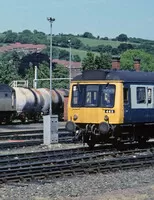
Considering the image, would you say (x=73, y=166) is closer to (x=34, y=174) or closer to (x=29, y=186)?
(x=34, y=174)

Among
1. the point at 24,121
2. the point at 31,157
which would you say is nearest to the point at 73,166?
the point at 31,157

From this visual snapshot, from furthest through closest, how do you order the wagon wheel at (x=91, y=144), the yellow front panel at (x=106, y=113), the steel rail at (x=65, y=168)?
the wagon wheel at (x=91, y=144), the yellow front panel at (x=106, y=113), the steel rail at (x=65, y=168)

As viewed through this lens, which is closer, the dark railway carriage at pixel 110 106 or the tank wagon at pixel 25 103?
the dark railway carriage at pixel 110 106

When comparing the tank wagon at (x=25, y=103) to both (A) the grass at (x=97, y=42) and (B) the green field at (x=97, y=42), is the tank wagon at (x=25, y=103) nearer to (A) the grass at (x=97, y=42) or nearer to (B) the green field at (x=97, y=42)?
(A) the grass at (x=97, y=42)

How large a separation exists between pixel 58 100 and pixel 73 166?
111ft

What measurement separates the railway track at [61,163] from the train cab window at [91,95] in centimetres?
189

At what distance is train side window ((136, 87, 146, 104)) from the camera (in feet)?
71.4

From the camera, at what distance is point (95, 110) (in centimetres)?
2111

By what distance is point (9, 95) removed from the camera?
145 ft

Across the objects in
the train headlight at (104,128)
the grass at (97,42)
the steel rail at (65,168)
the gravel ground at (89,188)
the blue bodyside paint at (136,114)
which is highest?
the grass at (97,42)

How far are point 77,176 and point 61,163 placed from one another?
1.95 metres

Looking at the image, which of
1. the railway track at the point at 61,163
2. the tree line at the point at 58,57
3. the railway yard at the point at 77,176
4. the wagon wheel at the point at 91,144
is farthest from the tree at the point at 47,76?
the railway yard at the point at 77,176

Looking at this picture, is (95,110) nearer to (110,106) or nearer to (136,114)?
(110,106)

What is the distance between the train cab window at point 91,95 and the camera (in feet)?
70.0
